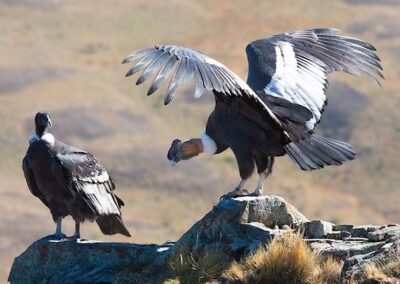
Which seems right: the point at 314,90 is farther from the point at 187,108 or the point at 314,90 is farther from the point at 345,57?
the point at 187,108

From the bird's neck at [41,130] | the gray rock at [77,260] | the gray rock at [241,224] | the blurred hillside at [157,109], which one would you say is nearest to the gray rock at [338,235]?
the gray rock at [241,224]

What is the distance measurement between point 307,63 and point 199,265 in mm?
4562

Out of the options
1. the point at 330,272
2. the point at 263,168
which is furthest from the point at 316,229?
the point at 330,272

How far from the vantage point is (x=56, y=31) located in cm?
8150

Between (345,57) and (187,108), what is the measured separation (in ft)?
170

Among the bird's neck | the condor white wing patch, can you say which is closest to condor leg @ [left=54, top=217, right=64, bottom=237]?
the bird's neck

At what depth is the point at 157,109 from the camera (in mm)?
69938

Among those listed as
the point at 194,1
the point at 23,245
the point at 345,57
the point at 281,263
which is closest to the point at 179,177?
the point at 23,245

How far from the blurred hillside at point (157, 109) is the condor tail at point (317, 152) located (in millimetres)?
31085

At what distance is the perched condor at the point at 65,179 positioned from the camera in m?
17.1

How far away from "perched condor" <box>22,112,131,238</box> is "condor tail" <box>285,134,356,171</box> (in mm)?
2585

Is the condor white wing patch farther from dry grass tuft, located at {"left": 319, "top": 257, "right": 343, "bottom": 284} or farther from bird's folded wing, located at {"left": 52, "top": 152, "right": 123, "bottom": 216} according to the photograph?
dry grass tuft, located at {"left": 319, "top": 257, "right": 343, "bottom": 284}

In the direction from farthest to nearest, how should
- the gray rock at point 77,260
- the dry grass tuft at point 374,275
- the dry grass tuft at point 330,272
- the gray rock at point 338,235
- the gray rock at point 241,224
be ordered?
the gray rock at point 77,260, the gray rock at point 338,235, the gray rock at point 241,224, the dry grass tuft at point 330,272, the dry grass tuft at point 374,275

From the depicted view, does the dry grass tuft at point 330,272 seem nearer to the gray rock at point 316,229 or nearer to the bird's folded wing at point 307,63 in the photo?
the gray rock at point 316,229
